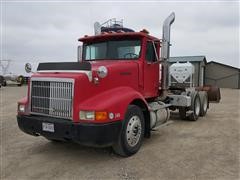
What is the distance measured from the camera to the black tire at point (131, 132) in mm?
4719

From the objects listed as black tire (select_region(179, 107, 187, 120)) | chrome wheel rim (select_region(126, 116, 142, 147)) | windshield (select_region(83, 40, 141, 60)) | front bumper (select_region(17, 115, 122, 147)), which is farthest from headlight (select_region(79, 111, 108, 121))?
black tire (select_region(179, 107, 187, 120))

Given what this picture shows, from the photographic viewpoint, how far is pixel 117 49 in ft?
19.6

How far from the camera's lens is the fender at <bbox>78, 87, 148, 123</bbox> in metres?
4.29

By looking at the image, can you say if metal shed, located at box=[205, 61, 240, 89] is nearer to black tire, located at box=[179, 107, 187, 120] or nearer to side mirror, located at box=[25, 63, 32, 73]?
black tire, located at box=[179, 107, 187, 120]

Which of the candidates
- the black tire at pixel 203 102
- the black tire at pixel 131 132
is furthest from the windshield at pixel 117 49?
the black tire at pixel 203 102

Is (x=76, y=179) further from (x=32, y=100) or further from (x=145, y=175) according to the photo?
(x=32, y=100)

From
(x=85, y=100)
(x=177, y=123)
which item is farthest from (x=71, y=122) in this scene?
(x=177, y=123)

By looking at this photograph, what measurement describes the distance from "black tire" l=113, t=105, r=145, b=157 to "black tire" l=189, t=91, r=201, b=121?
13.2 ft

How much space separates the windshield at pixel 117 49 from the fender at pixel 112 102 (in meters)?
1.16

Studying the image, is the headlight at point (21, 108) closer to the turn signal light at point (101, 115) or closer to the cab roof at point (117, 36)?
the turn signal light at point (101, 115)

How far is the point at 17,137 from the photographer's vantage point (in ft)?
21.3

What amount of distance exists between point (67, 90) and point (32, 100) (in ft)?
3.05

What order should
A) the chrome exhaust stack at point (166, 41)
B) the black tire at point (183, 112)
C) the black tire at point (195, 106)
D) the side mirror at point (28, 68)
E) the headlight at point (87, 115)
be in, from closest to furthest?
1. the headlight at point (87, 115)
2. the side mirror at point (28, 68)
3. the chrome exhaust stack at point (166, 41)
4. the black tire at point (183, 112)
5. the black tire at point (195, 106)

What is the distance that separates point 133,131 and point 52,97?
1.67m
